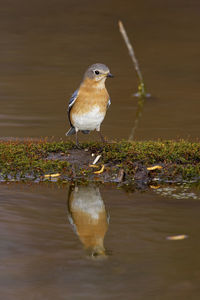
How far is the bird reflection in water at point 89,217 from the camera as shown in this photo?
578 cm

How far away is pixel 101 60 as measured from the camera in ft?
51.0

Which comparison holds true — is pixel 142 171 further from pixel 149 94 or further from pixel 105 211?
pixel 149 94

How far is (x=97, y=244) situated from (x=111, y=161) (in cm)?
202

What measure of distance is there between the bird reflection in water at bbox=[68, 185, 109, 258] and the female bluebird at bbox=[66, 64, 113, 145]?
873mm

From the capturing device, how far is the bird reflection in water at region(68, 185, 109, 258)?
227 inches

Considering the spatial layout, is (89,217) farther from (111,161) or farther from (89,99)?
(89,99)

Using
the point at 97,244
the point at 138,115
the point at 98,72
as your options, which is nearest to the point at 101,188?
the point at 98,72

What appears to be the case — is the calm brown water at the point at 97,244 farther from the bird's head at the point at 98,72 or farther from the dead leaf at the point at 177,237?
the bird's head at the point at 98,72

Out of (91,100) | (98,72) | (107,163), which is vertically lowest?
(107,163)

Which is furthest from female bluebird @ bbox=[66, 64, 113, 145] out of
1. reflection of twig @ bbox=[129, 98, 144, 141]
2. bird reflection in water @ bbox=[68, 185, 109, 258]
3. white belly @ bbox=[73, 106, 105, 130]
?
reflection of twig @ bbox=[129, 98, 144, 141]

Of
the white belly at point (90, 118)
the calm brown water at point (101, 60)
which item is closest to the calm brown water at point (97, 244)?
the white belly at point (90, 118)

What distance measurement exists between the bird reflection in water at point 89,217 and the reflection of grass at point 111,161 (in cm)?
40

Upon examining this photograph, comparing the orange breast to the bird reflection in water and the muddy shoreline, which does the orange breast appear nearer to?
the muddy shoreline

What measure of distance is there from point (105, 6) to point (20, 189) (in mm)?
16941
